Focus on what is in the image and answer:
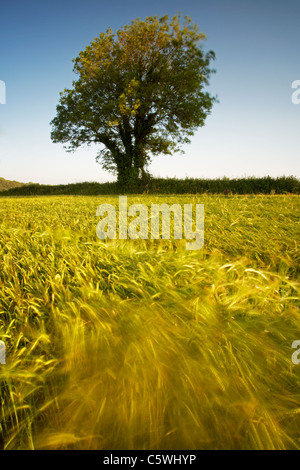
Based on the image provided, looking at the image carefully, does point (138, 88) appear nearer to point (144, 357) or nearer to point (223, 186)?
point (223, 186)

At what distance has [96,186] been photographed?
22.9m

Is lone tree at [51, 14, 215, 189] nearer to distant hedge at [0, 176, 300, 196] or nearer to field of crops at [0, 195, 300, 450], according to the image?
distant hedge at [0, 176, 300, 196]

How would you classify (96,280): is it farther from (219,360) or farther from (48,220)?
(48,220)

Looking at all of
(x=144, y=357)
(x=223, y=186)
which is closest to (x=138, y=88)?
(x=223, y=186)

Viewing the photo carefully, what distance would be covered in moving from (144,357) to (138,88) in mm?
19930

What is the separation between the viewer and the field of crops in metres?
0.92

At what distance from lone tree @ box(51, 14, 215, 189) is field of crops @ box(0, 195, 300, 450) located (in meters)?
17.3

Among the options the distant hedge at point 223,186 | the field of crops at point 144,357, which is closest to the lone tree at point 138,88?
the distant hedge at point 223,186

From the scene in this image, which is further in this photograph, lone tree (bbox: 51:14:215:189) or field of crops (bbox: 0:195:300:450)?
lone tree (bbox: 51:14:215:189)

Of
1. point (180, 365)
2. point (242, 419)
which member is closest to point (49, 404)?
point (180, 365)

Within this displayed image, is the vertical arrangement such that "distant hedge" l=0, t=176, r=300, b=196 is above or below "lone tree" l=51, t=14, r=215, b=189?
below

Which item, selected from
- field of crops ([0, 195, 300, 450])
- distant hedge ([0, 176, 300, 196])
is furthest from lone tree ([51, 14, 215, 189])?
field of crops ([0, 195, 300, 450])

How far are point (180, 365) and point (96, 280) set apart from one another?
101 cm

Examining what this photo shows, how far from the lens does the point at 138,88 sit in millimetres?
17656
